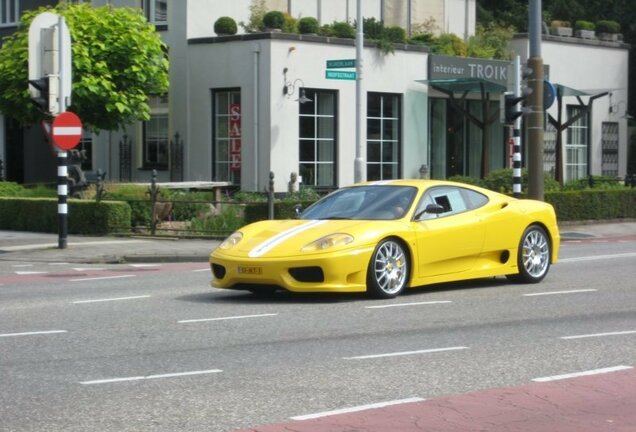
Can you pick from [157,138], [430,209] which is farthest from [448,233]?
[157,138]

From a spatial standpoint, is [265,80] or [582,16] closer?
[265,80]

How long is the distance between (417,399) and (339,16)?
101ft

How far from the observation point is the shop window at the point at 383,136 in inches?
1387

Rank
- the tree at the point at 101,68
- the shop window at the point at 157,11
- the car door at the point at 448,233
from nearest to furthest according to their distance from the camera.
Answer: the car door at the point at 448,233 < the tree at the point at 101,68 < the shop window at the point at 157,11

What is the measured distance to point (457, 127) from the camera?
38656mm

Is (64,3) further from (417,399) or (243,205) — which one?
(417,399)

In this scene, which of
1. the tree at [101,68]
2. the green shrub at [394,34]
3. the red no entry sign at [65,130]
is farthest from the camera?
the green shrub at [394,34]

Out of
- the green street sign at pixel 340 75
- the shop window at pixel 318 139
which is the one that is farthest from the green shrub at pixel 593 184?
the green street sign at pixel 340 75

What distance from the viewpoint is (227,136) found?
3381cm

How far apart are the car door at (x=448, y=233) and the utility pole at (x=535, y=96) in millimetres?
10495

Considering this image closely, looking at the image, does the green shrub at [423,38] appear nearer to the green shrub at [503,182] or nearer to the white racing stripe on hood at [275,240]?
the green shrub at [503,182]

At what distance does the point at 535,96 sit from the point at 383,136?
1071cm

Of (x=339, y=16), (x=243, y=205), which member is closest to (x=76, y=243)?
(x=243, y=205)

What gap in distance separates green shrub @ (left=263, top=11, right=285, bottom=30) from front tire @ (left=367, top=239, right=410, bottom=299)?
20183 mm
